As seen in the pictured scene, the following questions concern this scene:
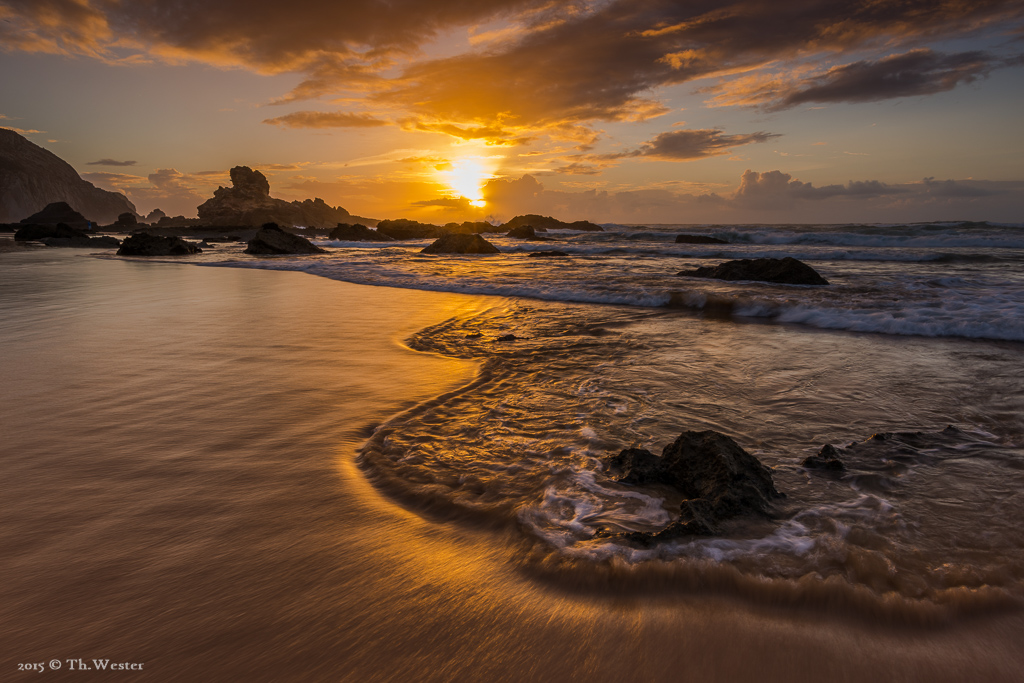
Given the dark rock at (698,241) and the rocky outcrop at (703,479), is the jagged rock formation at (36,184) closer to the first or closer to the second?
the dark rock at (698,241)

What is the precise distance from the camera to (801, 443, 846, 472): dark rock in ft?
8.11

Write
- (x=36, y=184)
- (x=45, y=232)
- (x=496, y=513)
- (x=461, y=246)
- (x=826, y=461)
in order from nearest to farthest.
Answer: (x=496, y=513)
(x=826, y=461)
(x=461, y=246)
(x=45, y=232)
(x=36, y=184)

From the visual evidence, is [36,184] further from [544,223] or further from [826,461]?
[826,461]

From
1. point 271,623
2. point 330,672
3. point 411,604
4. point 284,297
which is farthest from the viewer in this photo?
point 284,297

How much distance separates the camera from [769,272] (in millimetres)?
10695

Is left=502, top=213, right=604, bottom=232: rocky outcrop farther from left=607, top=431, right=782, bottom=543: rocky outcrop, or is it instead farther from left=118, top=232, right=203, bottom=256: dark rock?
left=607, top=431, right=782, bottom=543: rocky outcrop

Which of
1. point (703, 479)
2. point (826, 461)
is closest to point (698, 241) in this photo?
point (826, 461)

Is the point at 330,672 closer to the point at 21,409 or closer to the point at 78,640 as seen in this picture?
the point at 78,640

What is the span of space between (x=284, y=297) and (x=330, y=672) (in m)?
8.59

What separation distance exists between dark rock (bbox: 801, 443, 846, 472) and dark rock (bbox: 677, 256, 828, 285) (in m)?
8.93

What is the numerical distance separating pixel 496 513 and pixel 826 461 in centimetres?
175

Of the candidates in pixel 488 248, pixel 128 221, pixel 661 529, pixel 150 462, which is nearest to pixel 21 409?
pixel 150 462

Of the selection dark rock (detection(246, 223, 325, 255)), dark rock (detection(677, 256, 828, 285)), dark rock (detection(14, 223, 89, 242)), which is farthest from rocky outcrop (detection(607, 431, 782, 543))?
dark rock (detection(14, 223, 89, 242))

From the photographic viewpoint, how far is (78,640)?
4.74ft
